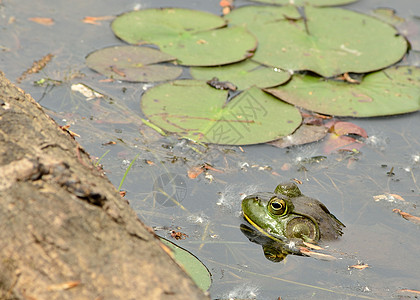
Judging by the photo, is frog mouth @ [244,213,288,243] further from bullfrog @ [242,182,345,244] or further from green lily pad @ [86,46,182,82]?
green lily pad @ [86,46,182,82]

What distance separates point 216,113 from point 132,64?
1.16 m

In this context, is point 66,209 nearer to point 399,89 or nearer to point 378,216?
point 378,216

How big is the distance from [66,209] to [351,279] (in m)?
2.20

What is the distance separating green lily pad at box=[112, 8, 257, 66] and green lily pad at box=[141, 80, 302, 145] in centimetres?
53

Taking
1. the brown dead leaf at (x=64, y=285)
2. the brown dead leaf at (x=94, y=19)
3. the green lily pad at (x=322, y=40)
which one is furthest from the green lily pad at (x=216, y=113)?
the brown dead leaf at (x=64, y=285)

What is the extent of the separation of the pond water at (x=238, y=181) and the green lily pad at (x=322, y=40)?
469mm

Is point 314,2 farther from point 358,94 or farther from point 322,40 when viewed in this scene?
point 358,94

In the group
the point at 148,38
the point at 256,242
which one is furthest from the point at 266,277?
the point at 148,38

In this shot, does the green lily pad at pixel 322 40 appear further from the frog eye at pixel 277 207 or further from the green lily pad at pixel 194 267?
the green lily pad at pixel 194 267

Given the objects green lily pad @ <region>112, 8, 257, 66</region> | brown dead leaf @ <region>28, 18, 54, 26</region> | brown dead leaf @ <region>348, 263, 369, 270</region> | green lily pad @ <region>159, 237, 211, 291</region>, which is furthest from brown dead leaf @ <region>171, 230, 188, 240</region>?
brown dead leaf @ <region>28, 18, 54, 26</region>

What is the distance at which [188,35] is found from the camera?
239 inches

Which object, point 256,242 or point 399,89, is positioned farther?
point 399,89

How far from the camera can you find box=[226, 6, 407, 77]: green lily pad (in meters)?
5.73

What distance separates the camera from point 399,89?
552 cm
